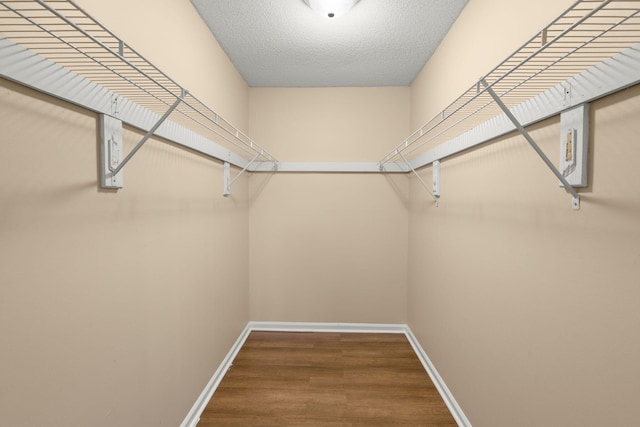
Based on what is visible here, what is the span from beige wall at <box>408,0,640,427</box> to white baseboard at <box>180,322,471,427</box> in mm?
130

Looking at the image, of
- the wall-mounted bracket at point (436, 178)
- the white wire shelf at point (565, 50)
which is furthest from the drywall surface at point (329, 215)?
the white wire shelf at point (565, 50)

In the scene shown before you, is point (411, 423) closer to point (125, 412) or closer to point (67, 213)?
point (125, 412)

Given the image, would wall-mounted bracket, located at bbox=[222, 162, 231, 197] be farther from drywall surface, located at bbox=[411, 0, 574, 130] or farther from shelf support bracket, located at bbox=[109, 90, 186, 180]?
drywall surface, located at bbox=[411, 0, 574, 130]

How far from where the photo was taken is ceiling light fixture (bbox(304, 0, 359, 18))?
1.78 meters

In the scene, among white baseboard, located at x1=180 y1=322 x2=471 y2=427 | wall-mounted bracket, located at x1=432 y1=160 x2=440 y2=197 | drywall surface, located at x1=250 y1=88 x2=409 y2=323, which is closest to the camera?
white baseboard, located at x1=180 y1=322 x2=471 y2=427

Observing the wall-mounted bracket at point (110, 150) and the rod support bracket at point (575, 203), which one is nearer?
the rod support bracket at point (575, 203)

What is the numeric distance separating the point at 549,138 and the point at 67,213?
1641mm

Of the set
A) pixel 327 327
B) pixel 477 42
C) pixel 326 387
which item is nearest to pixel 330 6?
pixel 477 42

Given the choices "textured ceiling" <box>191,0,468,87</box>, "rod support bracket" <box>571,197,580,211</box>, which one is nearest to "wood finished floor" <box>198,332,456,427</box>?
"rod support bracket" <box>571,197,580,211</box>

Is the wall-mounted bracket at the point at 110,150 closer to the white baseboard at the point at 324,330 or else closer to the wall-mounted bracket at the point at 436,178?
the white baseboard at the point at 324,330

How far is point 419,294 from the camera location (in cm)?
272

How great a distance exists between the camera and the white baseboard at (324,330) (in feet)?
6.20

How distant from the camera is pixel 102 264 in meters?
1.13

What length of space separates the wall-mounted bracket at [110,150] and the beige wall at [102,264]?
3 cm
